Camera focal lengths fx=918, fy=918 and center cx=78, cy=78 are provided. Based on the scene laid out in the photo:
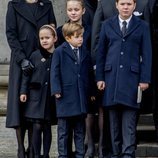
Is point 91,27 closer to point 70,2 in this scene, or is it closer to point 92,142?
point 70,2

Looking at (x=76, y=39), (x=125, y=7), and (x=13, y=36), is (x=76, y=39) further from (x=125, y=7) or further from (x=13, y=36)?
(x=13, y=36)

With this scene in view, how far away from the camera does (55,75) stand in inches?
369

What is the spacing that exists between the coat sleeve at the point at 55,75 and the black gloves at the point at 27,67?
0.35m

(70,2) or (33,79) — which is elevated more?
(70,2)

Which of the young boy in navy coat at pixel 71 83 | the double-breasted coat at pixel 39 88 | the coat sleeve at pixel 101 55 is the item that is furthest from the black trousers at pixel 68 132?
the coat sleeve at pixel 101 55

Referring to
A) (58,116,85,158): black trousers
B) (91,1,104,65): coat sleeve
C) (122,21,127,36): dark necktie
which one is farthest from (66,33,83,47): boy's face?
(58,116,85,158): black trousers

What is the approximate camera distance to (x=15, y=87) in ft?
32.5

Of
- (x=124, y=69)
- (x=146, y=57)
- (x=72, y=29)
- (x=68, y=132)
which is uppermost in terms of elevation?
(x=72, y=29)

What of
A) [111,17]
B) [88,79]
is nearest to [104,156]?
[88,79]

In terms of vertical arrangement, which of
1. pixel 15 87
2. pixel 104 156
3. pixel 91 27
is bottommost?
pixel 104 156

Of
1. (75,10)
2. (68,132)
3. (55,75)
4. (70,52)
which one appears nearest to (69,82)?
(55,75)

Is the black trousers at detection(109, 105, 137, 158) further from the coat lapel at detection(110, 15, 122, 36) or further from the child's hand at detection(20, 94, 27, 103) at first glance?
the child's hand at detection(20, 94, 27, 103)

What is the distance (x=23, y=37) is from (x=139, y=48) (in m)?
1.38

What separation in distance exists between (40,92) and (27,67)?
30cm
